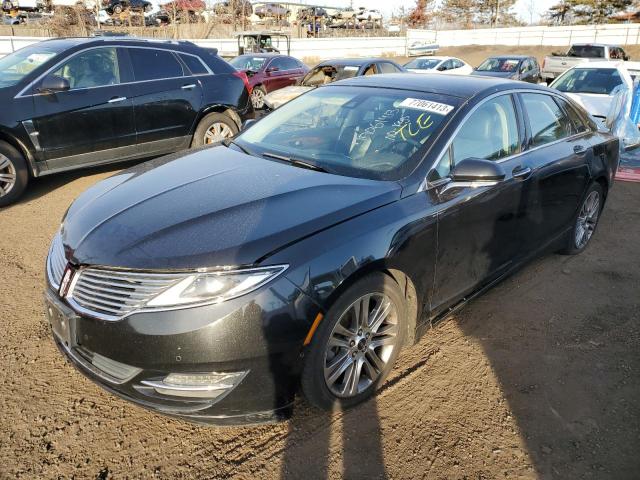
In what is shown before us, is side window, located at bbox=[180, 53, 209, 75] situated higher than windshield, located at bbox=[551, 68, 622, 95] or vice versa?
side window, located at bbox=[180, 53, 209, 75]

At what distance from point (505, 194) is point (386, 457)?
6.18 feet

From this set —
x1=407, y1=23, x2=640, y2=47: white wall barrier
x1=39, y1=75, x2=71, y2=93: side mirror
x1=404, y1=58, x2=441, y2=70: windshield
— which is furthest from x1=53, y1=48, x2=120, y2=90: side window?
x1=407, y1=23, x2=640, y2=47: white wall barrier

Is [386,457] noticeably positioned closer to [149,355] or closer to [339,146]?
[149,355]

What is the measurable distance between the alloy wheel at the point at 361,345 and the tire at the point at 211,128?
15.8 ft

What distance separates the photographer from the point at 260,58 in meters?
15.1

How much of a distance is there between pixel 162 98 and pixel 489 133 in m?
4.63

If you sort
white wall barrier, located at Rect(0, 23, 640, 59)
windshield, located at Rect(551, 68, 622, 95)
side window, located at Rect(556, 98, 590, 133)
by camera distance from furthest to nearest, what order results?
white wall barrier, located at Rect(0, 23, 640, 59) < windshield, located at Rect(551, 68, 622, 95) < side window, located at Rect(556, 98, 590, 133)

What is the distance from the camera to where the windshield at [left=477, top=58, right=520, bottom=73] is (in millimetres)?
16906

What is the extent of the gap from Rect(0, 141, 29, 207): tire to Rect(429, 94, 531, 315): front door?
474 centimetres

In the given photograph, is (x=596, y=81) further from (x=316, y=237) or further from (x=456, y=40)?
(x=456, y=40)

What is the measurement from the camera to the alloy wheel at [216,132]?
710cm

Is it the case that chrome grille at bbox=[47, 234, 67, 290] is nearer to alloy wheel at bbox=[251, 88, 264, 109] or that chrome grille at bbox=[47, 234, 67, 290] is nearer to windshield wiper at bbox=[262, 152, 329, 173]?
windshield wiper at bbox=[262, 152, 329, 173]

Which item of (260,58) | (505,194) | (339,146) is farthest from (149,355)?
(260,58)

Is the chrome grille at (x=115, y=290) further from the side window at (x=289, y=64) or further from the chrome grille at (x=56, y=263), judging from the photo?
the side window at (x=289, y=64)
